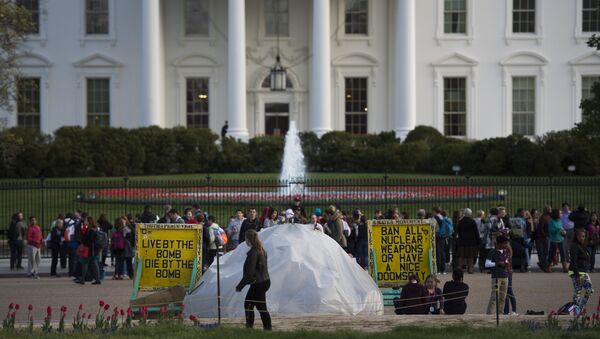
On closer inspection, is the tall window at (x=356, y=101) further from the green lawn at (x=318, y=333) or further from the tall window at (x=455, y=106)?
the green lawn at (x=318, y=333)

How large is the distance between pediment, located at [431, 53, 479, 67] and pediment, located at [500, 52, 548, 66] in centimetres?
142

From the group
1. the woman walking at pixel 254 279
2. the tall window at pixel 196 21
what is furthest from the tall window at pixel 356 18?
the woman walking at pixel 254 279

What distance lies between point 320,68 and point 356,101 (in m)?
3.98

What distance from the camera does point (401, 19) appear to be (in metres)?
49.2

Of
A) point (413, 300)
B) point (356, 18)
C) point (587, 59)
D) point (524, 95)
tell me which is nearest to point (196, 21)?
point (356, 18)

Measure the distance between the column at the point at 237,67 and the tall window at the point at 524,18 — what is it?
12.4 meters

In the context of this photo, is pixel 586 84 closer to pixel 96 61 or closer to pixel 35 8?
pixel 96 61

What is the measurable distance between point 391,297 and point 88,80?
3464 centimetres

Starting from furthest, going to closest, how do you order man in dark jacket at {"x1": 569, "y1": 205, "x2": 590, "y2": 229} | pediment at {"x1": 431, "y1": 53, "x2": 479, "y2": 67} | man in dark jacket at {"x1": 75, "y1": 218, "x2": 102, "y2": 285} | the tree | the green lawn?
pediment at {"x1": 431, "y1": 53, "x2": 479, "y2": 67}
the tree
man in dark jacket at {"x1": 569, "y1": 205, "x2": 590, "y2": 229}
man in dark jacket at {"x1": 75, "y1": 218, "x2": 102, "y2": 285}
the green lawn

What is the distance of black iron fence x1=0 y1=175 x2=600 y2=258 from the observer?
1212 inches

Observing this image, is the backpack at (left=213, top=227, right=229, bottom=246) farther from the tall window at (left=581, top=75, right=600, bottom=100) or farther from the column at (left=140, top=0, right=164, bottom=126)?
the tall window at (left=581, top=75, right=600, bottom=100)

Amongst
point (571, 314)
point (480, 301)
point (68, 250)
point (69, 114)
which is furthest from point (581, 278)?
point (69, 114)

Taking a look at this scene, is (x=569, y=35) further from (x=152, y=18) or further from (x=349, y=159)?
(x=152, y=18)

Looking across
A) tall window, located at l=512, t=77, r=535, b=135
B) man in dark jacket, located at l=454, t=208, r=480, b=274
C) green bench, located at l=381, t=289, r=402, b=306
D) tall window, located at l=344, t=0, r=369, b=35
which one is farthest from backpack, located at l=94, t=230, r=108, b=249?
tall window, located at l=512, t=77, r=535, b=135
